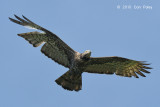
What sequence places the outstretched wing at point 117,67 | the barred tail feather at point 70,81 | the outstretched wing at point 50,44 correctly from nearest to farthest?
the outstretched wing at point 50,44, the barred tail feather at point 70,81, the outstretched wing at point 117,67

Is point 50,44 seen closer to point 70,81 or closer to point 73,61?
point 73,61

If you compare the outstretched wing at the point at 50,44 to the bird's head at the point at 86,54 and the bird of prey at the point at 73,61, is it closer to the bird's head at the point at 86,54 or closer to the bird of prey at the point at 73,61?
the bird of prey at the point at 73,61

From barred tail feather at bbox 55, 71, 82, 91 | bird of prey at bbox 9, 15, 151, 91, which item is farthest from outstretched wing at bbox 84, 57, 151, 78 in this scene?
barred tail feather at bbox 55, 71, 82, 91

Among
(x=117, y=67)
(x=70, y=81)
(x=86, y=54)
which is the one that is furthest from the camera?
(x=117, y=67)

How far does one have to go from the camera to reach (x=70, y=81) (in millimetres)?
17453

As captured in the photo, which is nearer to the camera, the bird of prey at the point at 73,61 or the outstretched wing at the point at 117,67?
the bird of prey at the point at 73,61

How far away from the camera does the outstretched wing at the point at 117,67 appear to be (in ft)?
58.7

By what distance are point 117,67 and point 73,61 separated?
2038 mm

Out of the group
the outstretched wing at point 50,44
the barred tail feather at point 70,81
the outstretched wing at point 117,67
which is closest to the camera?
the outstretched wing at point 50,44

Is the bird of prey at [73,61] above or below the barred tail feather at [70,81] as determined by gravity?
above

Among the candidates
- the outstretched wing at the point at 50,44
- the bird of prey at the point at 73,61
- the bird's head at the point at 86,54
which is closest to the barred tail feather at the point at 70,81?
the bird of prey at the point at 73,61

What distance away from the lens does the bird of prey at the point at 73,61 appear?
17.1 metres

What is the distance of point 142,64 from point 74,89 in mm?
3074

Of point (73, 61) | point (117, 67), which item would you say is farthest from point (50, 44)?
point (117, 67)
